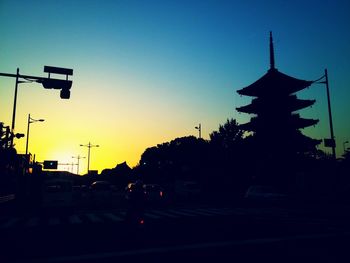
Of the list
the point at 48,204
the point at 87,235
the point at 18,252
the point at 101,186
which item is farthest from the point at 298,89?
the point at 18,252

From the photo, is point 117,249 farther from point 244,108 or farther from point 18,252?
point 244,108

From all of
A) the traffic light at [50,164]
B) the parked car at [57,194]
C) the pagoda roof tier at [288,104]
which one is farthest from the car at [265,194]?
the traffic light at [50,164]

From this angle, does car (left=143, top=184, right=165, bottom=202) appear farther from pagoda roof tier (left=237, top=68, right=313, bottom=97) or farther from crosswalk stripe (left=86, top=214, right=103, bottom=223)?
pagoda roof tier (left=237, top=68, right=313, bottom=97)

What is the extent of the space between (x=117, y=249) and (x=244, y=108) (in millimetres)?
37393

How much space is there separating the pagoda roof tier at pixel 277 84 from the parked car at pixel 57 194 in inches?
1113

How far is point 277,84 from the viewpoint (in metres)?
40.6

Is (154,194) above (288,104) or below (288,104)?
below

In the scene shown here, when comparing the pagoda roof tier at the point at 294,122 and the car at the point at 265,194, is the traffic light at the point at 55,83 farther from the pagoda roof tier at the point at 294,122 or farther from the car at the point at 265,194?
the pagoda roof tier at the point at 294,122

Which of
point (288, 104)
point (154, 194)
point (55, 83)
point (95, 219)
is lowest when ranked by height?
point (95, 219)

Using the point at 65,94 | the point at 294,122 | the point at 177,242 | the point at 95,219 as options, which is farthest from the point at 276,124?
the point at 177,242

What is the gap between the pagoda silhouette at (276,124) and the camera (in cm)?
3738

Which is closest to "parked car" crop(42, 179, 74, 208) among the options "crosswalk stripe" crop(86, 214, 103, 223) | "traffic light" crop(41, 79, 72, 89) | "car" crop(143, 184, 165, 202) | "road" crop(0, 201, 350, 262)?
"crosswalk stripe" crop(86, 214, 103, 223)

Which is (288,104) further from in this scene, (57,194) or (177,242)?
(177,242)

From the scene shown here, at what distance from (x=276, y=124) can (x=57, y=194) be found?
27.8m
